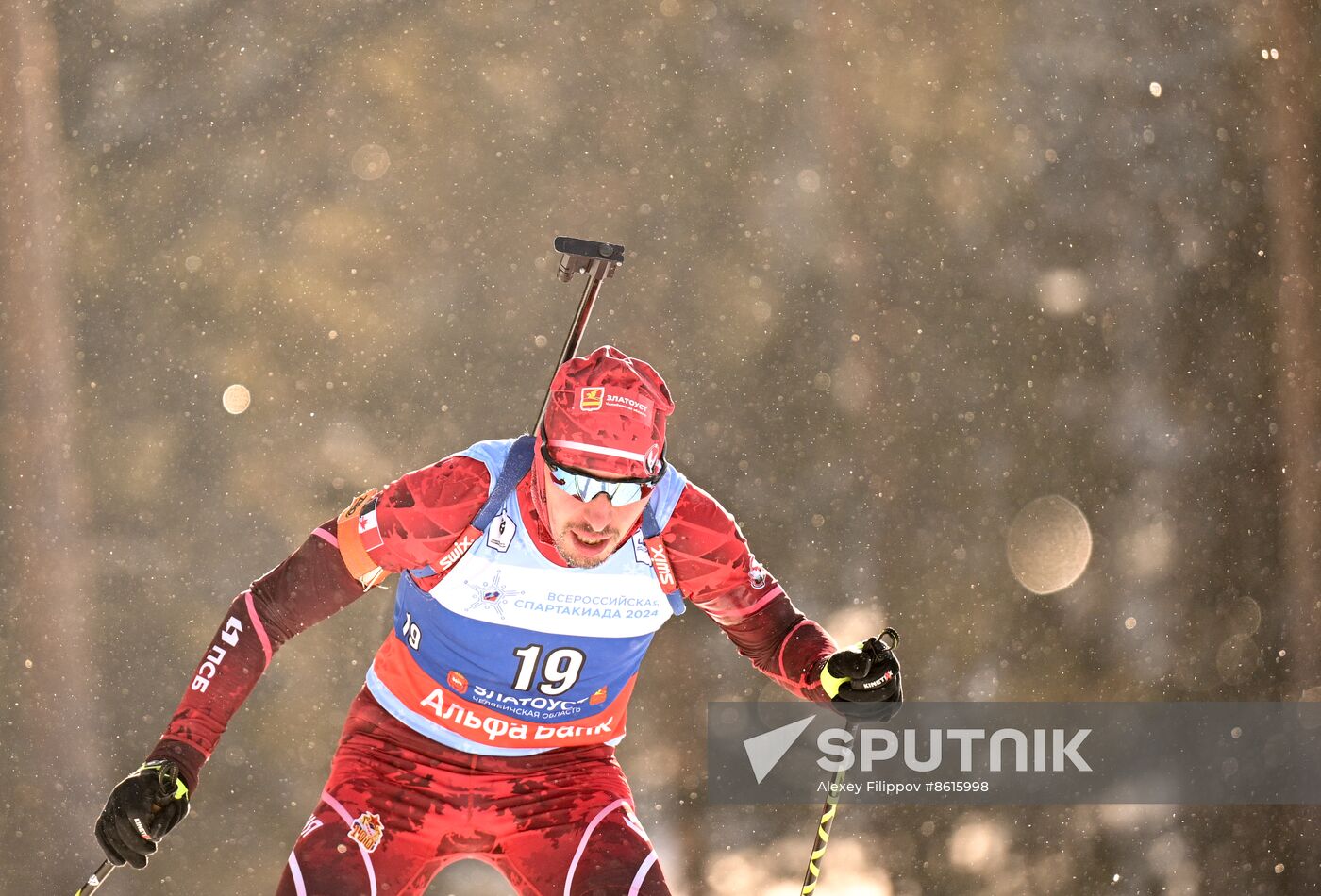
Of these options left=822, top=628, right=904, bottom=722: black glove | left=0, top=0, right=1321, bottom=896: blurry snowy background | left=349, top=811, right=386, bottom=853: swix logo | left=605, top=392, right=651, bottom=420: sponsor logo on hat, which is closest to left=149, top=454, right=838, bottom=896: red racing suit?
left=349, top=811, right=386, bottom=853: swix logo

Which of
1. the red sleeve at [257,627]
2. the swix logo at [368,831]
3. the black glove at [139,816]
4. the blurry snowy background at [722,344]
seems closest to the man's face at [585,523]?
the red sleeve at [257,627]

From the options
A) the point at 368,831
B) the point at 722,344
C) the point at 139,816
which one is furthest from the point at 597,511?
the point at 722,344

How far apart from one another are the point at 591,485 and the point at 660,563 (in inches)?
19.2

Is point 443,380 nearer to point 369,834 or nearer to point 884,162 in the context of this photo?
point 884,162

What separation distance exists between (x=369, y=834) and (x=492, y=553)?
911 mm

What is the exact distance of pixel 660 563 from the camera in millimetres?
3834

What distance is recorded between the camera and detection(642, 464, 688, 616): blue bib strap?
3.79m

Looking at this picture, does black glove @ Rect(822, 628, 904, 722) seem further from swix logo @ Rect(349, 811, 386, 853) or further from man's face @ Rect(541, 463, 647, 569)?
swix logo @ Rect(349, 811, 386, 853)

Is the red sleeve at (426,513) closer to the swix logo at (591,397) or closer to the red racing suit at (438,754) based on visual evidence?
the red racing suit at (438,754)

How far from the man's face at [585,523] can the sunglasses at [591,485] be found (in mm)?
13

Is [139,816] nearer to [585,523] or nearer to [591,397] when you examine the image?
[585,523]

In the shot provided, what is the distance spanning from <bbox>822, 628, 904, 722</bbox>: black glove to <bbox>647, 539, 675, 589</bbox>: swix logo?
1.95ft

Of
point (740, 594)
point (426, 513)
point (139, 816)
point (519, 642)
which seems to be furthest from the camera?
point (740, 594)

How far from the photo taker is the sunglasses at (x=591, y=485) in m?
3.48
